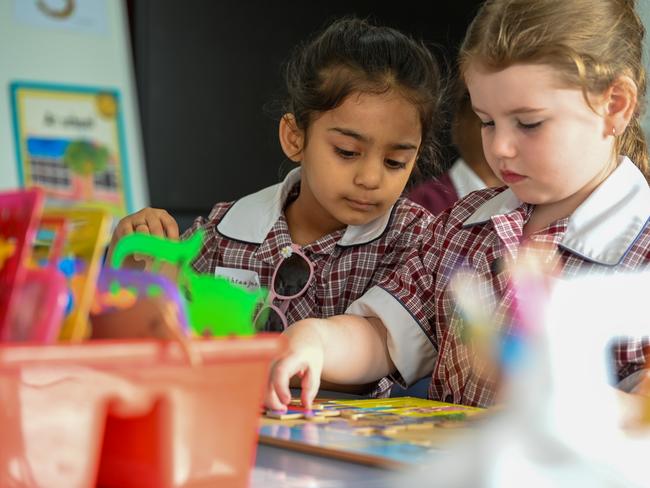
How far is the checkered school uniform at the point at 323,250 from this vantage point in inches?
55.3

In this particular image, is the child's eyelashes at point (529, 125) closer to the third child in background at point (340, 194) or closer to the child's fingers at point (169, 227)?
the third child in background at point (340, 194)

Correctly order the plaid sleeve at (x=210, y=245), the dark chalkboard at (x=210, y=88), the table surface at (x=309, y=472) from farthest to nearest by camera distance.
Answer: the dark chalkboard at (x=210, y=88)
the plaid sleeve at (x=210, y=245)
the table surface at (x=309, y=472)

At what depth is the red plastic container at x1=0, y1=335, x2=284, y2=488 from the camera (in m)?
0.44

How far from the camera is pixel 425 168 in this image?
1.66m

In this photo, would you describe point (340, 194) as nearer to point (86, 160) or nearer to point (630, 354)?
point (630, 354)

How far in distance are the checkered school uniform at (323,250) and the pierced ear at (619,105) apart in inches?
13.5

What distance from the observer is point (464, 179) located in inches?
89.4

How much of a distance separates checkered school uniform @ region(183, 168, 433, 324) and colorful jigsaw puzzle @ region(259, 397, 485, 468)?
490mm

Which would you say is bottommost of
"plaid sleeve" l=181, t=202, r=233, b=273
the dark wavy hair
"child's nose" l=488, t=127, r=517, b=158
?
"plaid sleeve" l=181, t=202, r=233, b=273

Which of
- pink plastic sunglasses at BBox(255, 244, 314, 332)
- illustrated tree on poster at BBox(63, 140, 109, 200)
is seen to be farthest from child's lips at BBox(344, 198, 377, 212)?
illustrated tree on poster at BBox(63, 140, 109, 200)

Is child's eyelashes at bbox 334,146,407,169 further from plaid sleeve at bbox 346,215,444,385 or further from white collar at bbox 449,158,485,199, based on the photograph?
white collar at bbox 449,158,485,199

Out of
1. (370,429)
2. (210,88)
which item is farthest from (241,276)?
(210,88)

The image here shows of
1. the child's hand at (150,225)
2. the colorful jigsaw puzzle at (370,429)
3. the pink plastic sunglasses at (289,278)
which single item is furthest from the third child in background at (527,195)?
the child's hand at (150,225)

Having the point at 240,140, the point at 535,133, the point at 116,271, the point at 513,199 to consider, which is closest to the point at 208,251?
the point at 513,199
